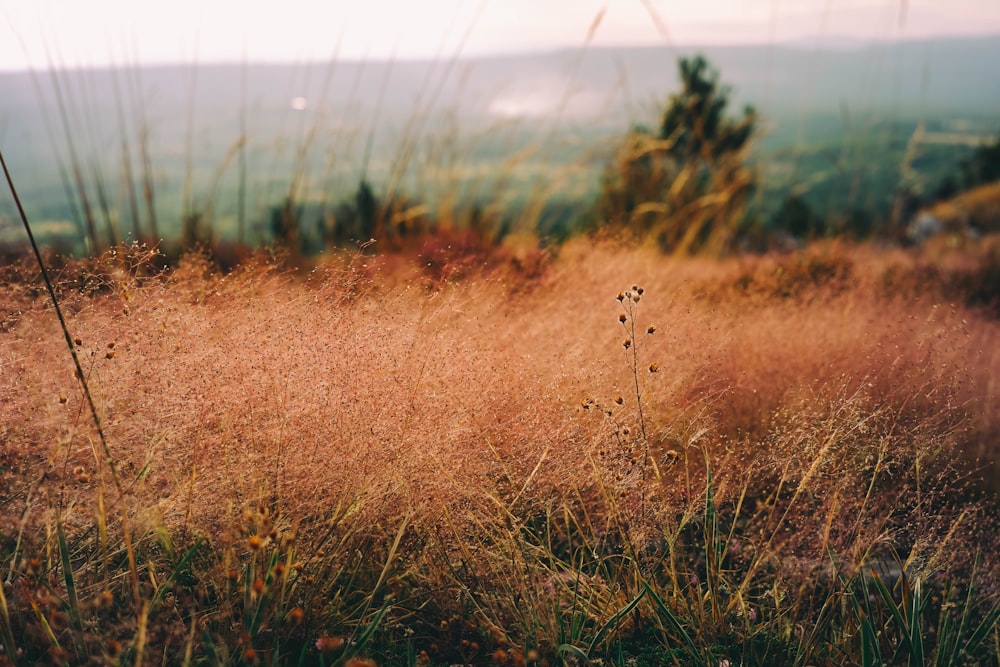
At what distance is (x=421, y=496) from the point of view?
5.75 ft

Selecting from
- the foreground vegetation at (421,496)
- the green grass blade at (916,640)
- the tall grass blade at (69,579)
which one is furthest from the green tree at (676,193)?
the tall grass blade at (69,579)

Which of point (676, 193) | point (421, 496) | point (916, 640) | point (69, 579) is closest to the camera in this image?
point (69, 579)

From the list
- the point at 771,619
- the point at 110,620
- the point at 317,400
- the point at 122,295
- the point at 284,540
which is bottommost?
the point at 771,619

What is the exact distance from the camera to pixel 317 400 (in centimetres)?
182

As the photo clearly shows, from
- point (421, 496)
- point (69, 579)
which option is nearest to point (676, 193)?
point (421, 496)

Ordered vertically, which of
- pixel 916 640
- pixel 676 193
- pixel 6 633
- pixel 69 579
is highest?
pixel 676 193

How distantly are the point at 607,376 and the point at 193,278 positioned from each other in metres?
1.53

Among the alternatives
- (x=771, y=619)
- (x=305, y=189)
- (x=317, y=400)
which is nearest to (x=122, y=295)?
(x=317, y=400)

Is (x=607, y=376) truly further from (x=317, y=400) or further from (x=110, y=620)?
(x=110, y=620)

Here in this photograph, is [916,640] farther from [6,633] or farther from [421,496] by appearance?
[6,633]

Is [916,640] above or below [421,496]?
below

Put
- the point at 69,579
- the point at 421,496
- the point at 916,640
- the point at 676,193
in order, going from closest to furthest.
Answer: the point at 69,579 → the point at 916,640 → the point at 421,496 → the point at 676,193

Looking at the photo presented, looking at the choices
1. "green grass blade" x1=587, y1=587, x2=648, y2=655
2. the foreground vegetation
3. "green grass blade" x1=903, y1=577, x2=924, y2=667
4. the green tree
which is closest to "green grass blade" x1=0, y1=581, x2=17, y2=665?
the foreground vegetation

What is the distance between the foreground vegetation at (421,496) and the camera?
160cm
